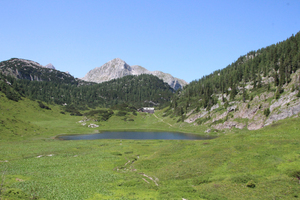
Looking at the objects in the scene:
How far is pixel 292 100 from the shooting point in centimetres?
10469

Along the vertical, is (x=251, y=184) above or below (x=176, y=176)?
above

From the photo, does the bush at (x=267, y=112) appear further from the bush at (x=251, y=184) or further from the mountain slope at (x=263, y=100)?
the bush at (x=251, y=184)

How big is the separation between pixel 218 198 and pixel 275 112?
348 feet

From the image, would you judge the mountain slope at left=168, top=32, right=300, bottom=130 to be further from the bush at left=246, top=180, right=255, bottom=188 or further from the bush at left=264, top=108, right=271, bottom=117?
the bush at left=246, top=180, right=255, bottom=188

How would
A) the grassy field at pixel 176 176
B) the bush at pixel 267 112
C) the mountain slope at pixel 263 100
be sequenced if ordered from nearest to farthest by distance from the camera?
the grassy field at pixel 176 176 → the mountain slope at pixel 263 100 → the bush at pixel 267 112

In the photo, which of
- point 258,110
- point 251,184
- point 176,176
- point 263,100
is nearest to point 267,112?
point 258,110

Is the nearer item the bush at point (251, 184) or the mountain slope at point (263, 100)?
the bush at point (251, 184)

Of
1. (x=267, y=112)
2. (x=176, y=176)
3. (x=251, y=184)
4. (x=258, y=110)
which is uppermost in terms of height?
(x=258, y=110)

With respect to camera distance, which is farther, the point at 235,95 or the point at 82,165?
the point at 235,95

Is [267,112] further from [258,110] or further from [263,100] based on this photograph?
[263,100]

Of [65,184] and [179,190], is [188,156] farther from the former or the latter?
[65,184]

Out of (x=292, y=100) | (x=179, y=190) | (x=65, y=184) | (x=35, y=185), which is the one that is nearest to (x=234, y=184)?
(x=179, y=190)

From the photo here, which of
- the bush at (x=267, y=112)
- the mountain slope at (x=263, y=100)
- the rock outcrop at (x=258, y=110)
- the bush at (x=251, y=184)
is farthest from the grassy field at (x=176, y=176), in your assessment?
the bush at (x=267, y=112)

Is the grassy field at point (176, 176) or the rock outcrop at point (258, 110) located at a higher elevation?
the rock outcrop at point (258, 110)
